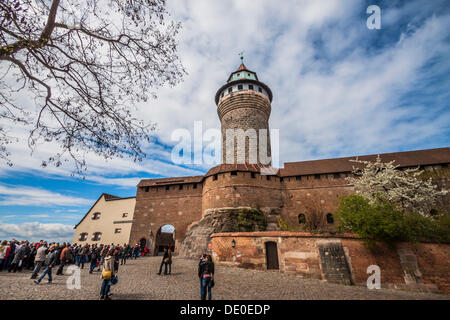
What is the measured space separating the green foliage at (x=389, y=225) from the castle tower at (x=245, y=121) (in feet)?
42.5

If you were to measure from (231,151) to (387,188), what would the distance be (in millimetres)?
14558

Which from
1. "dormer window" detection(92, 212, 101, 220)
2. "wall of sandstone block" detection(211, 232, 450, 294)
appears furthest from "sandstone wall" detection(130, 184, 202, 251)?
"wall of sandstone block" detection(211, 232, 450, 294)

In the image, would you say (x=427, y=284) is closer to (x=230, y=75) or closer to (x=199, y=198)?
(x=199, y=198)

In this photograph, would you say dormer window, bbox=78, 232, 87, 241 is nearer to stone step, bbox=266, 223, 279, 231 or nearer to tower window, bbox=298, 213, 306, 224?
stone step, bbox=266, 223, 279, 231

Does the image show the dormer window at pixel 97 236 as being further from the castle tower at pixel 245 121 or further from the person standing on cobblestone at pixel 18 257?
the castle tower at pixel 245 121

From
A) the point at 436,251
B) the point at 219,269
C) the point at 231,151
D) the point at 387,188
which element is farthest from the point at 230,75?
the point at 436,251

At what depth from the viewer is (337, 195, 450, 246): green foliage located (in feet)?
35.8

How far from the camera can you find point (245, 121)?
2528 cm

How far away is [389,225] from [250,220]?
10.1 m

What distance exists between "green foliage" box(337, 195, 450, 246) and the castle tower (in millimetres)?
12969

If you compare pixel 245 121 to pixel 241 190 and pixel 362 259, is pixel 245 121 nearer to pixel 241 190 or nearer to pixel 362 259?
pixel 241 190

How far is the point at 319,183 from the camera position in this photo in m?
22.1

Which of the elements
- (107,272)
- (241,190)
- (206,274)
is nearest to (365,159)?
(241,190)

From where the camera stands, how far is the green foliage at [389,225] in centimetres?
1091
